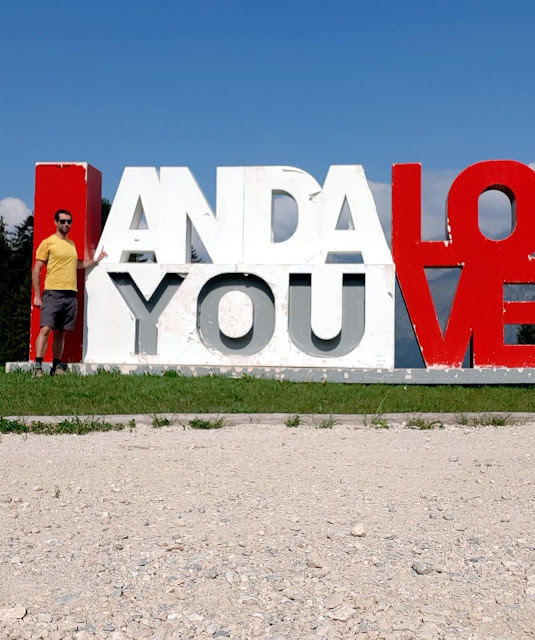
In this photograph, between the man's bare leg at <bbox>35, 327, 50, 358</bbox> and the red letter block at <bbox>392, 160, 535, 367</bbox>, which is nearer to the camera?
the man's bare leg at <bbox>35, 327, 50, 358</bbox>

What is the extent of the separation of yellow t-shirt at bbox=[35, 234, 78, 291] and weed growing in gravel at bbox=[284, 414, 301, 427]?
4.72 m

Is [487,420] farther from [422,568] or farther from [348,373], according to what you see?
[422,568]

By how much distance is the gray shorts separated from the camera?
9.02 meters

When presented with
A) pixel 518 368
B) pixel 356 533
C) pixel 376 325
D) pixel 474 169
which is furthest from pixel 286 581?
pixel 474 169

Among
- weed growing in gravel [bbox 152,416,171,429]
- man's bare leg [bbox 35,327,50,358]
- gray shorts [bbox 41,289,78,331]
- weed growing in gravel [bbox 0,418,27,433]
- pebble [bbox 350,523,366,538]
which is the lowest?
pebble [bbox 350,523,366,538]

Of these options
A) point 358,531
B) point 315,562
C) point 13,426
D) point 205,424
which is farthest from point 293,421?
point 315,562

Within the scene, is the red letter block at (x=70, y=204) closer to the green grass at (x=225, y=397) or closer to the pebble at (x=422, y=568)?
the green grass at (x=225, y=397)

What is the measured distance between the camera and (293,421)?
560 centimetres

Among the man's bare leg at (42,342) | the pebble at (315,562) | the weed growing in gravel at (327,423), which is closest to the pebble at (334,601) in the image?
the pebble at (315,562)

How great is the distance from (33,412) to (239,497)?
3315mm

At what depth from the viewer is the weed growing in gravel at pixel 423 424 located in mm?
5652

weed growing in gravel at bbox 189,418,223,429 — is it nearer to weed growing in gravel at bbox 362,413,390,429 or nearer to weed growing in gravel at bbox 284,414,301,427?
weed growing in gravel at bbox 284,414,301,427

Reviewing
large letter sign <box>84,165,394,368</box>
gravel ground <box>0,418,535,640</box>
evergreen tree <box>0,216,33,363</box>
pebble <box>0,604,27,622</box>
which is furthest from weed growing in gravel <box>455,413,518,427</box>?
evergreen tree <box>0,216,33,363</box>

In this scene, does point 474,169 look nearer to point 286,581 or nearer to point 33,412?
point 33,412
